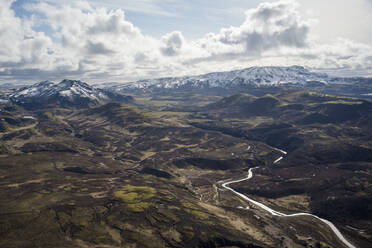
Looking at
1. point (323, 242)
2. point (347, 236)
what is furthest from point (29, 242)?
point (347, 236)

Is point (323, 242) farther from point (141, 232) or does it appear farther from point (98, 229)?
point (98, 229)

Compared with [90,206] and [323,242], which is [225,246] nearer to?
[323,242]

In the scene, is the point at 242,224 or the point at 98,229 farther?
the point at 242,224

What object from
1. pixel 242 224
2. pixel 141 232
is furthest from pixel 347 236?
pixel 141 232

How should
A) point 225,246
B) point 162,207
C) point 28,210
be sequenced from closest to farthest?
point 225,246 → point 28,210 → point 162,207

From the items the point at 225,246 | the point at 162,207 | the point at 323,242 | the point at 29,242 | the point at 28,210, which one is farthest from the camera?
the point at 162,207

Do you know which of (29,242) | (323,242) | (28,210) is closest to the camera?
(29,242)

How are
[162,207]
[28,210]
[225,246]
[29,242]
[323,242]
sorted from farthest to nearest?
1. [162,207]
2. [28,210]
3. [323,242]
4. [225,246]
5. [29,242]

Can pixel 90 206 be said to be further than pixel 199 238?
Yes

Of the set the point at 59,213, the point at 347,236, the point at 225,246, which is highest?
the point at 59,213

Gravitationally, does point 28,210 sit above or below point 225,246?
above
